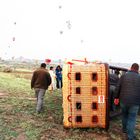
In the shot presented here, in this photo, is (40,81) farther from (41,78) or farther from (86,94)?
(86,94)

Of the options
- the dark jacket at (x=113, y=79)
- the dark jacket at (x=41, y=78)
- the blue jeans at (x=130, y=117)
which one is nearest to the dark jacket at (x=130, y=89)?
the blue jeans at (x=130, y=117)

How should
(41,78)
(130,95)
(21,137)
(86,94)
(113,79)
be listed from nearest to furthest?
(130,95), (21,137), (86,94), (41,78), (113,79)

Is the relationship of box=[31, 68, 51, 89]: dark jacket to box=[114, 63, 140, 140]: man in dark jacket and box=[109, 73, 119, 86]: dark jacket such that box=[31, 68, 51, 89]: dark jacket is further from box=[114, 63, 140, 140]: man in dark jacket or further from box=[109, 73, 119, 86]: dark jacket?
box=[114, 63, 140, 140]: man in dark jacket

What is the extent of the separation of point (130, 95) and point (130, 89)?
0.16 meters

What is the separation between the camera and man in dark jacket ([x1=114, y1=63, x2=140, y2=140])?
9.90 metres

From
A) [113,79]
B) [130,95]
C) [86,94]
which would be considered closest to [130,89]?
[130,95]

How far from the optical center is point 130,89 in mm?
9930

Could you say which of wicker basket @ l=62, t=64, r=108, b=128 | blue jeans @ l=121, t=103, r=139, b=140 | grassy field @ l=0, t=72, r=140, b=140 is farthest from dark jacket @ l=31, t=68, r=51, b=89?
blue jeans @ l=121, t=103, r=139, b=140

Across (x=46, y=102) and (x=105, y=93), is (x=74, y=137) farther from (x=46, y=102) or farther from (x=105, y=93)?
(x=46, y=102)

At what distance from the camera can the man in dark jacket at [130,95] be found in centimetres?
990

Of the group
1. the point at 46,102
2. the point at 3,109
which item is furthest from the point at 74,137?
the point at 46,102

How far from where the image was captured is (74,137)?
10.2m

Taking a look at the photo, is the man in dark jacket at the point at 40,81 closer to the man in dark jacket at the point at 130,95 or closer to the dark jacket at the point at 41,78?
the dark jacket at the point at 41,78

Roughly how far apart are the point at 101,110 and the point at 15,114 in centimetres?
331
